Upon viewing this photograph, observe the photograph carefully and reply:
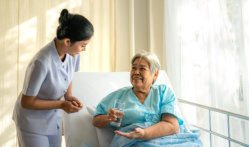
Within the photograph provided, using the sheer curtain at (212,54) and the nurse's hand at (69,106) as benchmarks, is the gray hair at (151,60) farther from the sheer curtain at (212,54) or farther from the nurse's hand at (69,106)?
the sheer curtain at (212,54)

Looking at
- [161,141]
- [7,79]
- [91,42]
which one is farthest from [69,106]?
[91,42]

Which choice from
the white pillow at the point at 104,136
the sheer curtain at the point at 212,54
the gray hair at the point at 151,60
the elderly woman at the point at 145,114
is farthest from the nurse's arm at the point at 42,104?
the sheer curtain at the point at 212,54

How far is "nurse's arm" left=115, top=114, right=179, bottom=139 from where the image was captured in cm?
145

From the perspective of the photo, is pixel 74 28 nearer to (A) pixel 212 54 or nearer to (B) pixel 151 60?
(B) pixel 151 60

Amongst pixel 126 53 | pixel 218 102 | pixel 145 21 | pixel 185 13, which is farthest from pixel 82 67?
pixel 218 102

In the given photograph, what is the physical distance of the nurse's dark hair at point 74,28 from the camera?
1350mm

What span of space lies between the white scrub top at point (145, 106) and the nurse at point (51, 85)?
32 centimetres

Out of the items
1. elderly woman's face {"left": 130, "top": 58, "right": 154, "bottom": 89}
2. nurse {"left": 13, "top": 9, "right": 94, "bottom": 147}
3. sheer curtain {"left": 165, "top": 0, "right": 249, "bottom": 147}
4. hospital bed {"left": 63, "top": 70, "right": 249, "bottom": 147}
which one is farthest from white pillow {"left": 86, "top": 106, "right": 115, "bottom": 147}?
sheer curtain {"left": 165, "top": 0, "right": 249, "bottom": 147}

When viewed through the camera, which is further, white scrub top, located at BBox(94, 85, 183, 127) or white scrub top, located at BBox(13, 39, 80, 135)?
white scrub top, located at BBox(94, 85, 183, 127)

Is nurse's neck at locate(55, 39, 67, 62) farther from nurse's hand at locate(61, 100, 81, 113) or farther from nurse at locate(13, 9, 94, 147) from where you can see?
nurse's hand at locate(61, 100, 81, 113)

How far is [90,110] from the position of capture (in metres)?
1.88

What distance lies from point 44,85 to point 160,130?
2.56ft

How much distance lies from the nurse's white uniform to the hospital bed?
0.62 ft

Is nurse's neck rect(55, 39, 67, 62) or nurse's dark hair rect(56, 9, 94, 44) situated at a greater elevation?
nurse's dark hair rect(56, 9, 94, 44)
